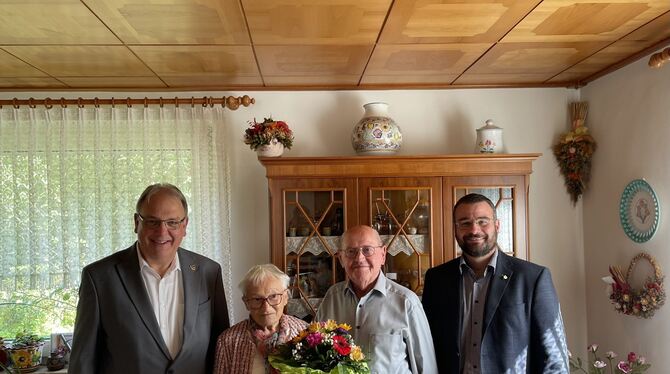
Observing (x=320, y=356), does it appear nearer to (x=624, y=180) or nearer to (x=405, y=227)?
(x=405, y=227)

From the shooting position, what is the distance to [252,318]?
1939 mm

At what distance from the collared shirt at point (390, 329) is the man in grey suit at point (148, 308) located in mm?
518

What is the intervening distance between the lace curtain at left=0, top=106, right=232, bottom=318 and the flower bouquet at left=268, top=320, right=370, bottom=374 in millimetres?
1828

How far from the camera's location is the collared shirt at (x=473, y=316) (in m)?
2.10

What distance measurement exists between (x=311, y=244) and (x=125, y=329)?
1.46 meters

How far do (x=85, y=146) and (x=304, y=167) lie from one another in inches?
57.7

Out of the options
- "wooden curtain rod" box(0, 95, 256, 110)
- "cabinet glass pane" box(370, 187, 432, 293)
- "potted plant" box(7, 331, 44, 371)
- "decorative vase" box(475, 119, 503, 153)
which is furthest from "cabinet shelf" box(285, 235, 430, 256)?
"potted plant" box(7, 331, 44, 371)

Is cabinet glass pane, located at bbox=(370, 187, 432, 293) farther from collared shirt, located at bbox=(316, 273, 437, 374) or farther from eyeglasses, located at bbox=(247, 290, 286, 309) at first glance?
eyeglasses, located at bbox=(247, 290, 286, 309)

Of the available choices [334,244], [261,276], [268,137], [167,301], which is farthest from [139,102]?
[261,276]

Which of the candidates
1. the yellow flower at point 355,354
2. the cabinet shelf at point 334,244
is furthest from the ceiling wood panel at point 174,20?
the yellow flower at point 355,354

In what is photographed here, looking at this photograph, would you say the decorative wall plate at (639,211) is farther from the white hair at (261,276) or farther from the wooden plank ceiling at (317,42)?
the white hair at (261,276)

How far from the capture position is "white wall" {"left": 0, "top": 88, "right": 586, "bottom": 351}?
11.6 feet

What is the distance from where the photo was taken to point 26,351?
318cm

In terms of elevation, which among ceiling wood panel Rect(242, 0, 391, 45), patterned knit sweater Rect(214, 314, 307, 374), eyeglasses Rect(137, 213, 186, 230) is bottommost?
patterned knit sweater Rect(214, 314, 307, 374)
